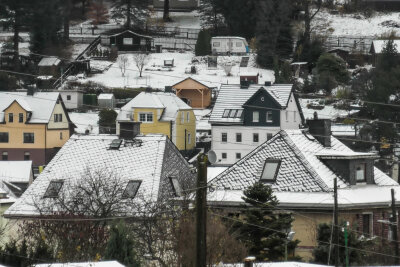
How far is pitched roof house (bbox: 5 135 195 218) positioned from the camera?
37.2 metres

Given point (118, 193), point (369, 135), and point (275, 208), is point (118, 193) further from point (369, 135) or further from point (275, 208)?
point (369, 135)

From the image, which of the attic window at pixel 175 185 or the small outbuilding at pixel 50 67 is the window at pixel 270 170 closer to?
the attic window at pixel 175 185

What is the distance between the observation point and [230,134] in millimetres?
68562

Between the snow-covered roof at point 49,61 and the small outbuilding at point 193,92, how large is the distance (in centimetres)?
1294

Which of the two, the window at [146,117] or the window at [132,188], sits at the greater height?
the window at [132,188]

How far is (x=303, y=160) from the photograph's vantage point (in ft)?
116

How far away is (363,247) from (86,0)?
257 ft

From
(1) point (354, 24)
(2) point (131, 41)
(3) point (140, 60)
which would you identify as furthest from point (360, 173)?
(1) point (354, 24)

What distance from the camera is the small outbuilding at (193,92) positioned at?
7962 cm

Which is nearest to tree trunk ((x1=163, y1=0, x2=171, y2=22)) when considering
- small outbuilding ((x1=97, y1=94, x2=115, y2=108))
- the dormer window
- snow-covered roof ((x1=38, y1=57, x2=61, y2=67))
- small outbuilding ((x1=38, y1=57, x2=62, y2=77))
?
snow-covered roof ((x1=38, y1=57, x2=61, y2=67))

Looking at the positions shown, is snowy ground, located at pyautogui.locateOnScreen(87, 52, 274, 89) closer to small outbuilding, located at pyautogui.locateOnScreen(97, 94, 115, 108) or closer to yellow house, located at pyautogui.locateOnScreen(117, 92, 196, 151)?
small outbuilding, located at pyautogui.locateOnScreen(97, 94, 115, 108)

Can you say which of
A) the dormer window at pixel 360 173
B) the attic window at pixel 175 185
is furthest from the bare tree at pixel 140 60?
the dormer window at pixel 360 173

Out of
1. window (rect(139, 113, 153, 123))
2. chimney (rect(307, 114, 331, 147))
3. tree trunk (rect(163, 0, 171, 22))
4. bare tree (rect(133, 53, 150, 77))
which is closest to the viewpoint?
chimney (rect(307, 114, 331, 147))

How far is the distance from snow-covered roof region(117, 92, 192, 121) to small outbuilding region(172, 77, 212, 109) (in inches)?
270
